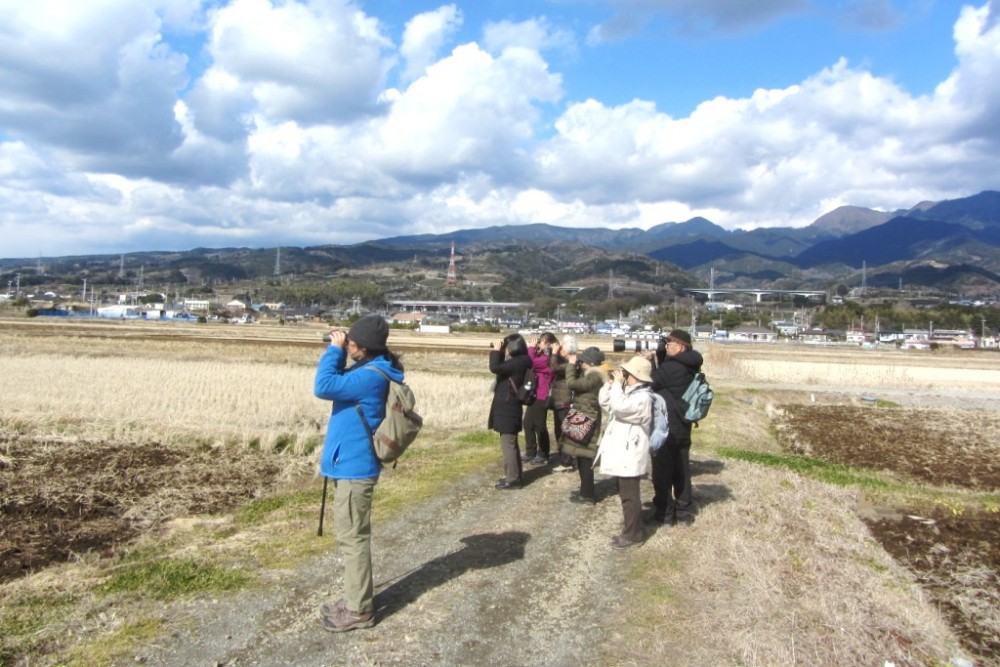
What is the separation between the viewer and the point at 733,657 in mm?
4426

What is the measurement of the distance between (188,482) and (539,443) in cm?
479

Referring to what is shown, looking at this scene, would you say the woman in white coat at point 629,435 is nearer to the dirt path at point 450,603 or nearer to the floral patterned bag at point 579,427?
the dirt path at point 450,603

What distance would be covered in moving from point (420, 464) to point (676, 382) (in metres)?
4.28

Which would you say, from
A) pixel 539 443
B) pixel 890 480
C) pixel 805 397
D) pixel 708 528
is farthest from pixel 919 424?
pixel 708 528

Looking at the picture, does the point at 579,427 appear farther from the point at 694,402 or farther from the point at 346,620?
the point at 346,620

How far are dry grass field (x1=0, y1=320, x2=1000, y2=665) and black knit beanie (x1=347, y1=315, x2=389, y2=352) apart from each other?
8.09 feet

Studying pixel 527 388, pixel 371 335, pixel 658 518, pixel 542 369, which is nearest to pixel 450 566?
pixel 371 335

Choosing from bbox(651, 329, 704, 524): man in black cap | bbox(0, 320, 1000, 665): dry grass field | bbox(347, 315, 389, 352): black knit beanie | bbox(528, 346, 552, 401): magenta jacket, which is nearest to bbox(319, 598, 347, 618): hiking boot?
bbox(0, 320, 1000, 665): dry grass field

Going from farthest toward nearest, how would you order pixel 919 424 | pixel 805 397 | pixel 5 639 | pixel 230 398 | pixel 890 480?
pixel 805 397
pixel 919 424
pixel 230 398
pixel 890 480
pixel 5 639

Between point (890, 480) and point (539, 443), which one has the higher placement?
point (539, 443)

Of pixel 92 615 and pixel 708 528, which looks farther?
pixel 708 528

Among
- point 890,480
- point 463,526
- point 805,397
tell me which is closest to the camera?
point 463,526

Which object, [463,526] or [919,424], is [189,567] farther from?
[919,424]

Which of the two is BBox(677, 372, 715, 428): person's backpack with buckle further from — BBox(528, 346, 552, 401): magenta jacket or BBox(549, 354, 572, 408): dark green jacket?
BBox(528, 346, 552, 401): magenta jacket
